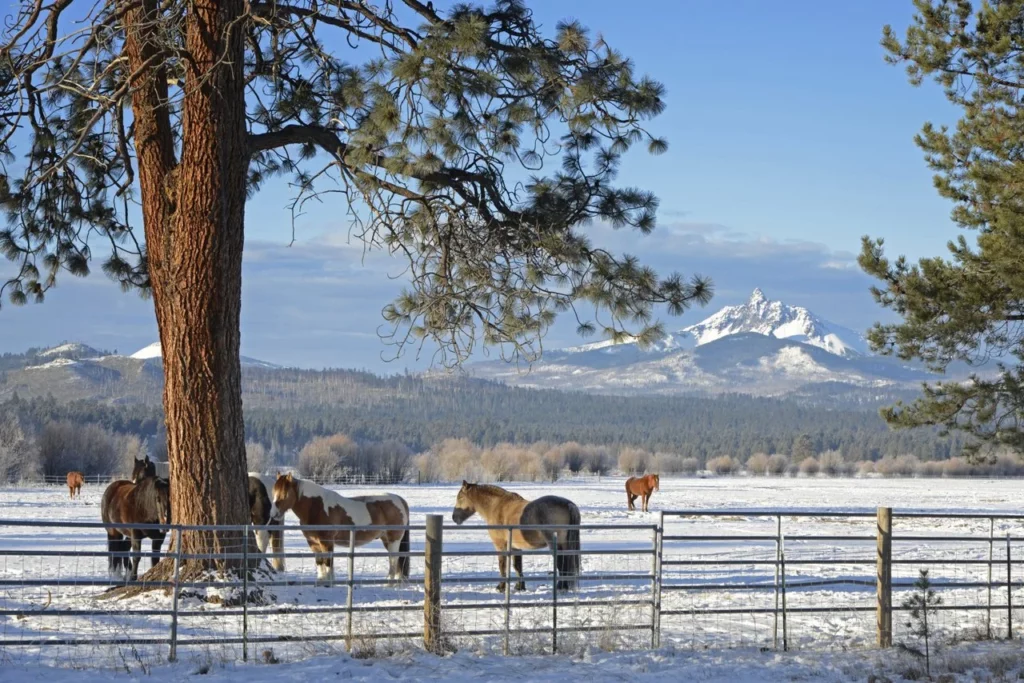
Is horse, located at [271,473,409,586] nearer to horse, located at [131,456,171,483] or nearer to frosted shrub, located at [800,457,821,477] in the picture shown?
horse, located at [131,456,171,483]

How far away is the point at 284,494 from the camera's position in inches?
619

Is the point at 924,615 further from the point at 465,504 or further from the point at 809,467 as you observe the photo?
the point at 809,467

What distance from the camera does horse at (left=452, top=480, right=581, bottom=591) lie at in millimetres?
14961

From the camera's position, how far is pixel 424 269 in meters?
13.8

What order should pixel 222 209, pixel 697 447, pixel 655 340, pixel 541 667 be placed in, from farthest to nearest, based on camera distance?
pixel 697 447, pixel 655 340, pixel 222 209, pixel 541 667

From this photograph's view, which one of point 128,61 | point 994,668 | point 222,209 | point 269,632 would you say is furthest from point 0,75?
point 994,668

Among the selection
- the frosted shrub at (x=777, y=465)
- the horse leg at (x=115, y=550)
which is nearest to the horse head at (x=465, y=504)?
the horse leg at (x=115, y=550)

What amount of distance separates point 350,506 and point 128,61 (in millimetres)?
6918

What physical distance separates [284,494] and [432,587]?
6.59 meters

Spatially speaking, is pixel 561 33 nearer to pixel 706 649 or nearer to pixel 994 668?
pixel 706 649

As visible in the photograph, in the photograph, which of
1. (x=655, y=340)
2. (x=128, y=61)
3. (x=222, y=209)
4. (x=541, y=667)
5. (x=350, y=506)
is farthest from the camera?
(x=350, y=506)

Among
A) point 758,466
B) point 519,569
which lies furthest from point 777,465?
point 519,569

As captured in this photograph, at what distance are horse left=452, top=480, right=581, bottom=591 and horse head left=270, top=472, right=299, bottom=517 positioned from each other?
2.56 metres

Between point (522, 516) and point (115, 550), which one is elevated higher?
point (522, 516)
